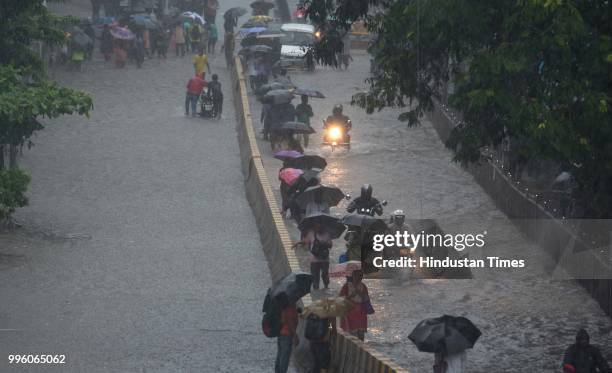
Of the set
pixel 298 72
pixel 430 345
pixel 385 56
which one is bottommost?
pixel 298 72

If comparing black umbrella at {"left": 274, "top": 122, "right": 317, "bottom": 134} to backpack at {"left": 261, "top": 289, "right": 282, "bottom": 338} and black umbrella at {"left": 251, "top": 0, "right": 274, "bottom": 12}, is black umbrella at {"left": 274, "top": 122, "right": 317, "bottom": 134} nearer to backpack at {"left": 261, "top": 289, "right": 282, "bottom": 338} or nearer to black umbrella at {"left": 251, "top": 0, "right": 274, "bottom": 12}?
backpack at {"left": 261, "top": 289, "right": 282, "bottom": 338}

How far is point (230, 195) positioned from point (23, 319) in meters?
10.8

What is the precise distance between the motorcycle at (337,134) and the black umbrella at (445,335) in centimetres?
A: 2033

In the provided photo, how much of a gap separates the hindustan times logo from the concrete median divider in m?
1.43

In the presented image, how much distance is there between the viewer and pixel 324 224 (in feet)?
75.5

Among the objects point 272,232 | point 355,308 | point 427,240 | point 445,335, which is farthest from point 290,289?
point 427,240

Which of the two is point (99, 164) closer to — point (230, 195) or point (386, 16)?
point (230, 195)

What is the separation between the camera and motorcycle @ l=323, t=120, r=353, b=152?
122 ft

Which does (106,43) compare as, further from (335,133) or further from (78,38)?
(335,133)

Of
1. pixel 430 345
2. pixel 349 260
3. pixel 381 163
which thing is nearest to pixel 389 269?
pixel 349 260

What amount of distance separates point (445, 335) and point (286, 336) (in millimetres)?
2222

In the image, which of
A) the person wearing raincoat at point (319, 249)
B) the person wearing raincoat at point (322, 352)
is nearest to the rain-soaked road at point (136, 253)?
the person wearing raincoat at point (319, 249)

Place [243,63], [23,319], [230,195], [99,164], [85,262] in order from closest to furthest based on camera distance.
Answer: [23,319], [85,262], [230,195], [99,164], [243,63]

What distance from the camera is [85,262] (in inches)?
988
